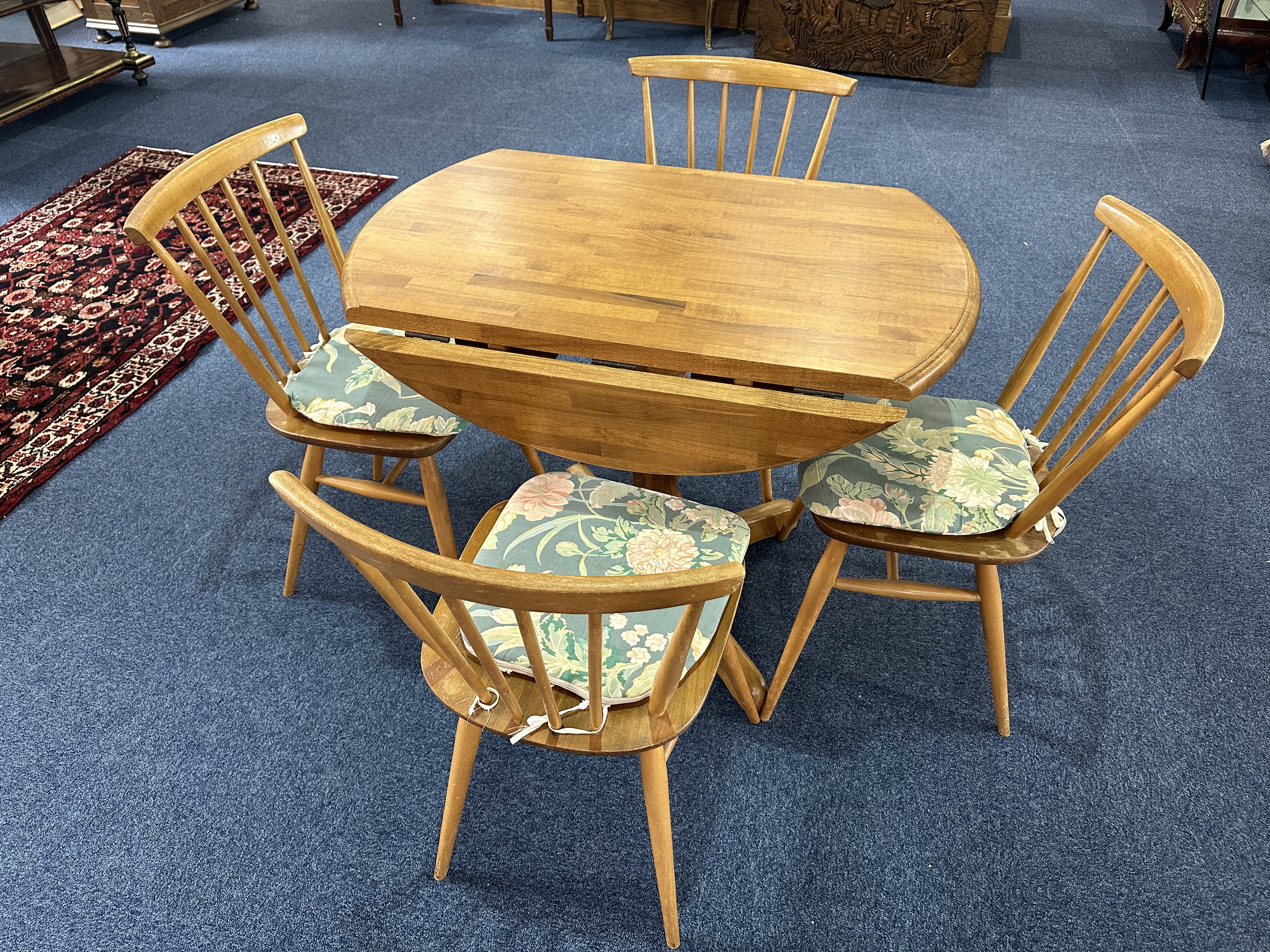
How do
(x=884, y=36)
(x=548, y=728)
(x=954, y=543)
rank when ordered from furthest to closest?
(x=884, y=36), (x=954, y=543), (x=548, y=728)

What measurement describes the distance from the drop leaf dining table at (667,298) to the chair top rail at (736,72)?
363 mm

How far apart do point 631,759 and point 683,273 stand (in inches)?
34.6

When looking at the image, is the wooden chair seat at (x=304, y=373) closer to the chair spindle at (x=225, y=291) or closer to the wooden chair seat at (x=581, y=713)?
the chair spindle at (x=225, y=291)

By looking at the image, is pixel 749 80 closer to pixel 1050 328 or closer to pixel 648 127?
pixel 648 127

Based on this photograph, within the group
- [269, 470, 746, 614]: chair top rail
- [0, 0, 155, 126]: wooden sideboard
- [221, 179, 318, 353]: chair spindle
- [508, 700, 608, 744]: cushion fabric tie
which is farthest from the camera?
[0, 0, 155, 126]: wooden sideboard

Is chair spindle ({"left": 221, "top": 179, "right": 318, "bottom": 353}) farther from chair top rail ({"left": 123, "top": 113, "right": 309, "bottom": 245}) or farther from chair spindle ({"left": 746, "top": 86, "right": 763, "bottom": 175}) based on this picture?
chair spindle ({"left": 746, "top": 86, "right": 763, "bottom": 175})

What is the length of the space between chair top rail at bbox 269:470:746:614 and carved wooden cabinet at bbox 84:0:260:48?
4753 mm

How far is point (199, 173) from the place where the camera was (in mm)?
1472

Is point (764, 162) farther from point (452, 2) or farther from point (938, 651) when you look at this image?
point (452, 2)

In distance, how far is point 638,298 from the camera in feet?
4.30

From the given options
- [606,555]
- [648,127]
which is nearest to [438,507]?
[606,555]

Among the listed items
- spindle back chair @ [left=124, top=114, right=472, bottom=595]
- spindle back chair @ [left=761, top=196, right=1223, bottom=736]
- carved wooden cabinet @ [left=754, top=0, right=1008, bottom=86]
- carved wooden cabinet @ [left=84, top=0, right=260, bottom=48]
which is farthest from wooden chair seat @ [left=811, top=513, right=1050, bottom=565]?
carved wooden cabinet @ [left=84, top=0, right=260, bottom=48]

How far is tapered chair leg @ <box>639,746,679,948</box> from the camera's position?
3.87 feet

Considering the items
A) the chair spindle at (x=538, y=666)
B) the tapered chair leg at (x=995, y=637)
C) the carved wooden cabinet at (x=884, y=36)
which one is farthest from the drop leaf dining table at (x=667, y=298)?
the carved wooden cabinet at (x=884, y=36)
